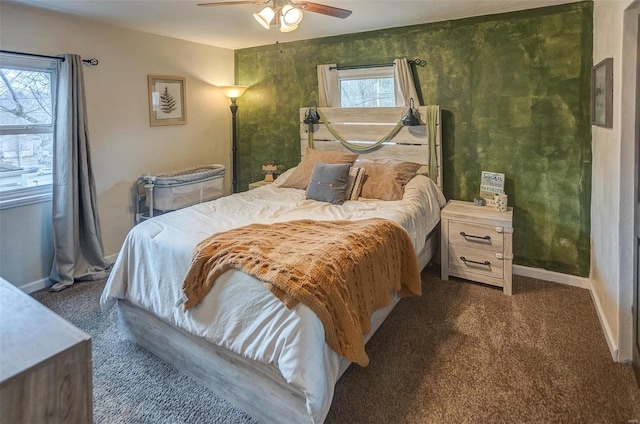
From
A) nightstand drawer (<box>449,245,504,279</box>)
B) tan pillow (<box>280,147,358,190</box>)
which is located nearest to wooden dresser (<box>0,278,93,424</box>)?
tan pillow (<box>280,147,358,190</box>)

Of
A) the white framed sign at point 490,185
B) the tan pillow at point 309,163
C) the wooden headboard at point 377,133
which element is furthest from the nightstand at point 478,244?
the tan pillow at point 309,163

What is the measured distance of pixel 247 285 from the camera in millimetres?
1842

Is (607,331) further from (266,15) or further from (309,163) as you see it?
(266,15)

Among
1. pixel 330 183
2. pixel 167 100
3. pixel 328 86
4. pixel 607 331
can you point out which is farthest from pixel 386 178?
pixel 167 100

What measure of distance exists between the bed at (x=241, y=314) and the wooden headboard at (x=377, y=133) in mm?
426

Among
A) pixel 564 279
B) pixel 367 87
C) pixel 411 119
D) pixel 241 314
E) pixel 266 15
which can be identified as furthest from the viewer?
pixel 367 87

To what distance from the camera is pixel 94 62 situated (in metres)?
3.53

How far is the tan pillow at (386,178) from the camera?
3330mm

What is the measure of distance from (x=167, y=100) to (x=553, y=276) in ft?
13.4

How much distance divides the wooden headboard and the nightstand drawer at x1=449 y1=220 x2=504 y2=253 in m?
0.51

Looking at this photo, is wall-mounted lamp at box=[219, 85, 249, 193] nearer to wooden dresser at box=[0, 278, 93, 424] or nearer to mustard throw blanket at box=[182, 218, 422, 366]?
mustard throw blanket at box=[182, 218, 422, 366]

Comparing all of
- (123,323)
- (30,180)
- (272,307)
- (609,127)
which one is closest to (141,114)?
(30,180)

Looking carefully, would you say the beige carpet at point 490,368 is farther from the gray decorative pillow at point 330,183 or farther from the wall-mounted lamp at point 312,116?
the wall-mounted lamp at point 312,116

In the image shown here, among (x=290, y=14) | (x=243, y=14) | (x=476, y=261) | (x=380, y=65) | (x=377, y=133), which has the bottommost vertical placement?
(x=476, y=261)
